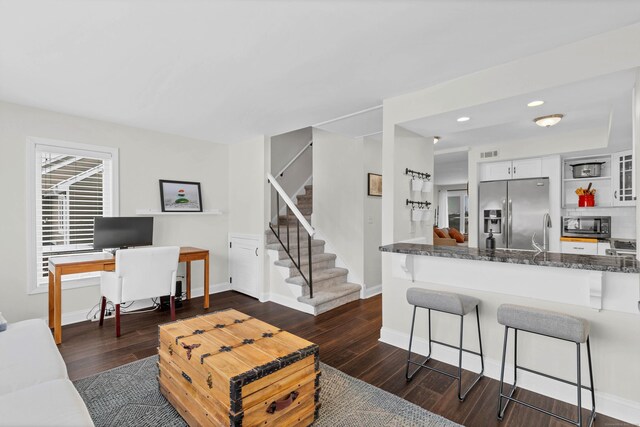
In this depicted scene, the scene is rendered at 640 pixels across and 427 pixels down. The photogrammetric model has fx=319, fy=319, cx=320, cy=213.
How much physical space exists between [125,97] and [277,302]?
296 cm

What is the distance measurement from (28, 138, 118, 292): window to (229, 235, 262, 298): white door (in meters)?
1.67

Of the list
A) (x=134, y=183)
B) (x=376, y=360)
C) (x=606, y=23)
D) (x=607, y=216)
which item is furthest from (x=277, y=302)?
(x=607, y=216)

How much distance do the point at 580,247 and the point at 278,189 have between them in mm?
4061

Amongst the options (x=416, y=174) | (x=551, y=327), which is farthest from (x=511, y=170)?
(x=551, y=327)

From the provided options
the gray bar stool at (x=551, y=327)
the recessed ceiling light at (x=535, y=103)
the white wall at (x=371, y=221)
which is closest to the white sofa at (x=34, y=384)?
the gray bar stool at (x=551, y=327)

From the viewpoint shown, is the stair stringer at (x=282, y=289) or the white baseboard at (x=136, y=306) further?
the stair stringer at (x=282, y=289)

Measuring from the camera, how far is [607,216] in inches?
172

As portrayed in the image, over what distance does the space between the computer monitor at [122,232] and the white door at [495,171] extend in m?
4.86

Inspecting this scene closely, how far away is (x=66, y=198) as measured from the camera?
11.8 feet

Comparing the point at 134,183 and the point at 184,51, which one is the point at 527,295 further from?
the point at 134,183

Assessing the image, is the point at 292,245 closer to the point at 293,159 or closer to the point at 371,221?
the point at 371,221

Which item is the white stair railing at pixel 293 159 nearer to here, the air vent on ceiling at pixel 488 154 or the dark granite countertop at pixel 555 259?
the air vent on ceiling at pixel 488 154

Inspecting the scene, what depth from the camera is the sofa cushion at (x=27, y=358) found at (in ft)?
5.03

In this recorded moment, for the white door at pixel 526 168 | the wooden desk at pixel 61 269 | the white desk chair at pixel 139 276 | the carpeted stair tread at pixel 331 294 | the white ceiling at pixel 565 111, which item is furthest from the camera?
the white door at pixel 526 168
